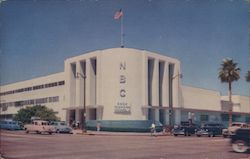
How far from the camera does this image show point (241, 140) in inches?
638

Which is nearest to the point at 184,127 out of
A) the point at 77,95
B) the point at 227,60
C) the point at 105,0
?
the point at 77,95

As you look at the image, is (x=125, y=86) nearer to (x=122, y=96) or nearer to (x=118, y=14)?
(x=122, y=96)

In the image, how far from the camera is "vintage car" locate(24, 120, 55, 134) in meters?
28.8

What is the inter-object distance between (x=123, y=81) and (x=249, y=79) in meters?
18.3

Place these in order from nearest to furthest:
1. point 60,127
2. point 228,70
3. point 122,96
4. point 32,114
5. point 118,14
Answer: point 118,14 < point 228,70 < point 32,114 < point 60,127 < point 122,96

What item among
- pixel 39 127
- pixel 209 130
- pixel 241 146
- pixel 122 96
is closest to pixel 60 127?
pixel 39 127

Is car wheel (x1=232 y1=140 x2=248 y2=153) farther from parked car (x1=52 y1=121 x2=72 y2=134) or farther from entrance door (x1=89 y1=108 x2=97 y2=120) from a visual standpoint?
entrance door (x1=89 y1=108 x2=97 y2=120)

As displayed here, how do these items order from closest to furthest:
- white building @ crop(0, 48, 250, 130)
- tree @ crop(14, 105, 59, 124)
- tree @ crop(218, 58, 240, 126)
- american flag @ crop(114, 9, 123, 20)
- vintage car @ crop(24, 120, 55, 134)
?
american flag @ crop(114, 9, 123, 20)
tree @ crop(218, 58, 240, 126)
tree @ crop(14, 105, 59, 124)
vintage car @ crop(24, 120, 55, 134)
white building @ crop(0, 48, 250, 130)

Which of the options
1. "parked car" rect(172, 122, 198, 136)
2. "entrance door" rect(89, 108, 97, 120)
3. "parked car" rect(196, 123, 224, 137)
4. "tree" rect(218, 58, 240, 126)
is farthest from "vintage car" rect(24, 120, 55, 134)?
"tree" rect(218, 58, 240, 126)

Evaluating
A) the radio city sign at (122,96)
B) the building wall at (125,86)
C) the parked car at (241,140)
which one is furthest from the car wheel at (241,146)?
the radio city sign at (122,96)

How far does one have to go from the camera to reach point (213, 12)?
1417 centimetres

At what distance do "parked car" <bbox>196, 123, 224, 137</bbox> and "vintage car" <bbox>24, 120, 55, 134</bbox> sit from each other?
11.1 metres

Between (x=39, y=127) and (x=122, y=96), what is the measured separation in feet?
29.7

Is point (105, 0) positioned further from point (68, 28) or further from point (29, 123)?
point (29, 123)
